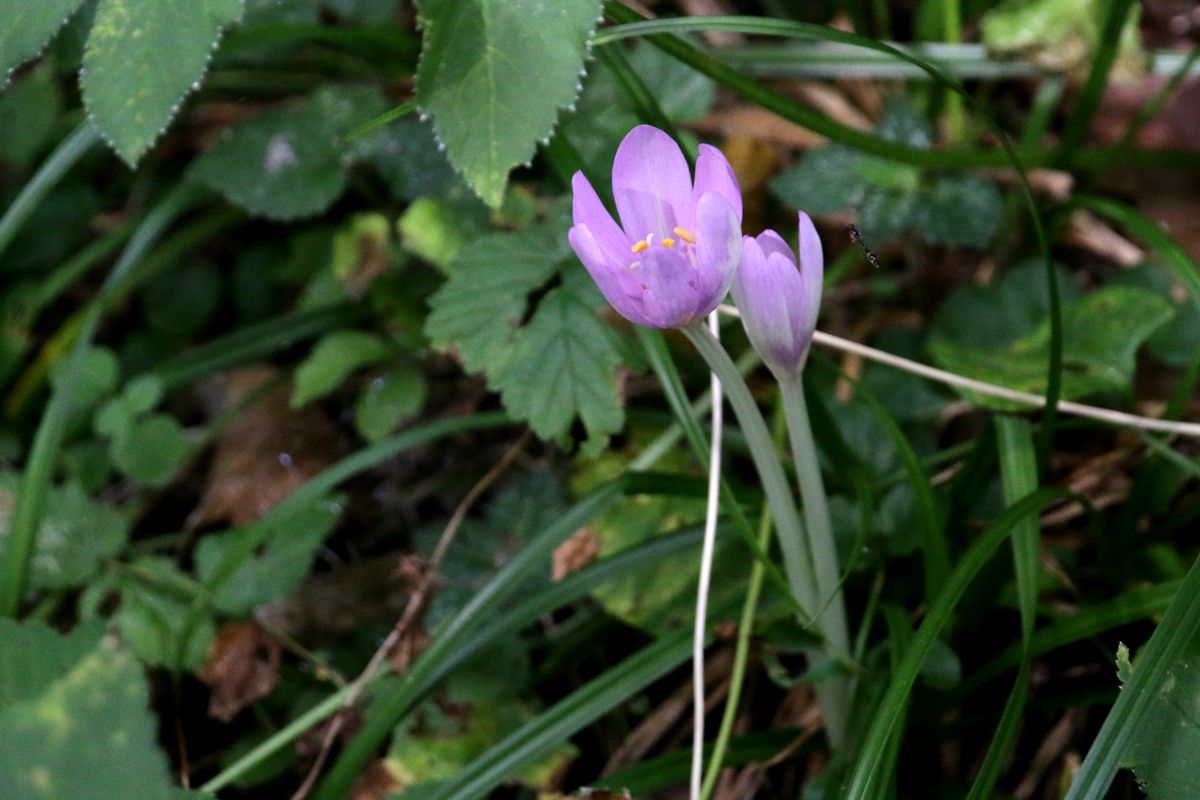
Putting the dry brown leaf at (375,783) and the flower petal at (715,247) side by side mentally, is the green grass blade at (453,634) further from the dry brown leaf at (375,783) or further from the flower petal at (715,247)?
the flower petal at (715,247)

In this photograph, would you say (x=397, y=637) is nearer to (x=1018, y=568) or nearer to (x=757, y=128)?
(x=1018, y=568)

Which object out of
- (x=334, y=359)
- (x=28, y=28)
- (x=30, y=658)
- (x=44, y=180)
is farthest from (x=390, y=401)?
(x=28, y=28)

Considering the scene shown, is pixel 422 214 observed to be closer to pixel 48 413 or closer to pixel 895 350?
pixel 48 413

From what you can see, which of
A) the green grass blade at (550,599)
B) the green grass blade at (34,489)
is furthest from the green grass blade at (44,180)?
the green grass blade at (550,599)

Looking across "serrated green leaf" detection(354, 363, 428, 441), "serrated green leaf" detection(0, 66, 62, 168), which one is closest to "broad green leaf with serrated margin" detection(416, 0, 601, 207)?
"serrated green leaf" detection(354, 363, 428, 441)

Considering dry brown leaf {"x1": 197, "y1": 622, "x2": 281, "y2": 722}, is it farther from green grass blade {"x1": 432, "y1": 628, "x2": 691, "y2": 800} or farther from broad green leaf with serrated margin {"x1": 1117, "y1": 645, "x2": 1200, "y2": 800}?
broad green leaf with serrated margin {"x1": 1117, "y1": 645, "x2": 1200, "y2": 800}
